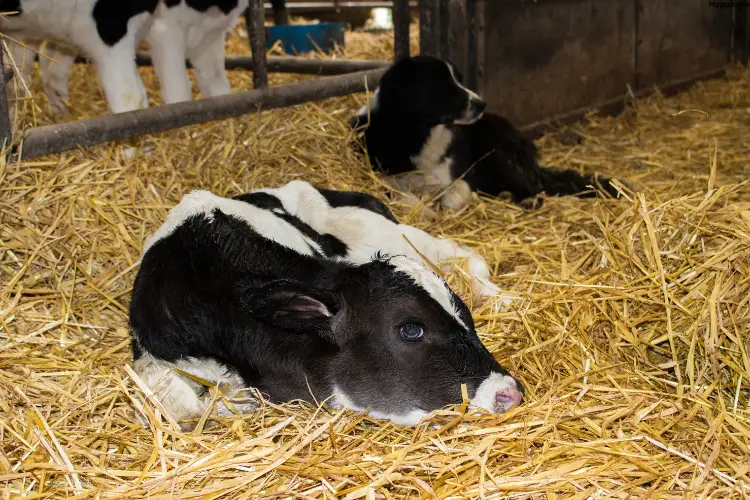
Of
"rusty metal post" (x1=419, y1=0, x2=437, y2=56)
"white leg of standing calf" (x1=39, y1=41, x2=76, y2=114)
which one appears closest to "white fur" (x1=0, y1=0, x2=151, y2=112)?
"white leg of standing calf" (x1=39, y1=41, x2=76, y2=114)

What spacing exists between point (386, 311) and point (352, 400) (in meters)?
0.36

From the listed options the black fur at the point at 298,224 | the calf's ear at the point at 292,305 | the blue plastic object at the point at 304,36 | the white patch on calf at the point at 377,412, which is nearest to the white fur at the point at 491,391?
the white patch on calf at the point at 377,412

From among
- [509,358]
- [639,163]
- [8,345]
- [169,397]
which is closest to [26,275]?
[8,345]

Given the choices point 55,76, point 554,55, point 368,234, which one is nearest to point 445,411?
point 368,234

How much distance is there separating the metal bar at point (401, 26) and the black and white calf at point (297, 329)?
13.7 ft

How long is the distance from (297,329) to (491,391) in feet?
2.53

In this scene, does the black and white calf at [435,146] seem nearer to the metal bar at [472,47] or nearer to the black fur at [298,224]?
the metal bar at [472,47]

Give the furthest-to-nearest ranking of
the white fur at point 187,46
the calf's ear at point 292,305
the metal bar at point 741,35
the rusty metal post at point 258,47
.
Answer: the metal bar at point 741,35
the white fur at point 187,46
the rusty metal post at point 258,47
the calf's ear at point 292,305

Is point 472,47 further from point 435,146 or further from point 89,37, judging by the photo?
point 89,37

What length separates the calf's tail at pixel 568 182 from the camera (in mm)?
6371

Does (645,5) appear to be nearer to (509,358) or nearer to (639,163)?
(639,163)

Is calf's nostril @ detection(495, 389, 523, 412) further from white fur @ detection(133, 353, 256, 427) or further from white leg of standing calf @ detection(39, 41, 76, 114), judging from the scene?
white leg of standing calf @ detection(39, 41, 76, 114)

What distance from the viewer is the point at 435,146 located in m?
6.50

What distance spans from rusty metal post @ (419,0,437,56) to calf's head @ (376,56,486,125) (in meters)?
1.02
